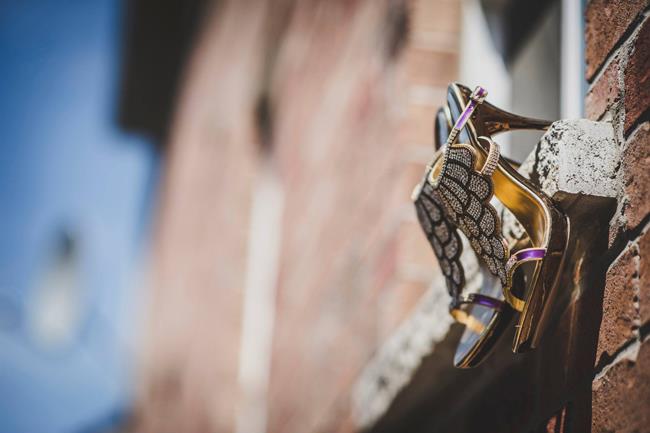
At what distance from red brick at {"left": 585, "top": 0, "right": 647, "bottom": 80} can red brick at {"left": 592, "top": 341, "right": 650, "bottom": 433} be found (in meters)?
0.48

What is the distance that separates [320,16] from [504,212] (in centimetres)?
283

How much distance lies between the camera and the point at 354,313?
2.99 meters

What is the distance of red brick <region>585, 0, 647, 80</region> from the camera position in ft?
4.63

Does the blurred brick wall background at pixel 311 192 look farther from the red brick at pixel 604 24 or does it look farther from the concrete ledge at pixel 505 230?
the red brick at pixel 604 24

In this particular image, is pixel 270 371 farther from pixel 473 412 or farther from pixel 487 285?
pixel 487 285

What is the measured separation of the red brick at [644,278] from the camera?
1.23m

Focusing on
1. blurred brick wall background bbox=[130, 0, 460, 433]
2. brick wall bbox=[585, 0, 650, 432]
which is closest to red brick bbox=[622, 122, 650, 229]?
brick wall bbox=[585, 0, 650, 432]

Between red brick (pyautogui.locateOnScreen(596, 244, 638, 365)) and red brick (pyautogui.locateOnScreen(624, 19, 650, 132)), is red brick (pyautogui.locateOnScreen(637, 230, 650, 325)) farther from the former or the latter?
red brick (pyautogui.locateOnScreen(624, 19, 650, 132))

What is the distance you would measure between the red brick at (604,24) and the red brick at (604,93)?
0.08 ft

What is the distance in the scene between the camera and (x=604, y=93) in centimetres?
147

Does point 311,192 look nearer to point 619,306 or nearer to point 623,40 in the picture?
point 623,40

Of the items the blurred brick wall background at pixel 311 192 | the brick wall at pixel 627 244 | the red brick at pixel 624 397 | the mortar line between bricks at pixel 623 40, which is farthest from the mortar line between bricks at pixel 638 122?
the blurred brick wall background at pixel 311 192

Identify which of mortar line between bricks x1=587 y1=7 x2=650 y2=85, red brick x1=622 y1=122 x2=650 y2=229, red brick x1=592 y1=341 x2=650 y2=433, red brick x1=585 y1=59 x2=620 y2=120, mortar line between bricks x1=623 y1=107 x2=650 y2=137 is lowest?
red brick x1=592 y1=341 x2=650 y2=433

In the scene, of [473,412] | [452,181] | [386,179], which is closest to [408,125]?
[386,179]
